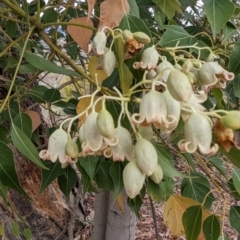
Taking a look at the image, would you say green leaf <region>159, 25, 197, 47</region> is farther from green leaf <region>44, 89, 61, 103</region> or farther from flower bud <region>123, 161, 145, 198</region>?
green leaf <region>44, 89, 61, 103</region>

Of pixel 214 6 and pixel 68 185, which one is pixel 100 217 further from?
pixel 214 6

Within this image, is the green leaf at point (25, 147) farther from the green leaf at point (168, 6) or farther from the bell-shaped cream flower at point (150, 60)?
the green leaf at point (168, 6)

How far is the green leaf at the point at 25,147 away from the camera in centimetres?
76

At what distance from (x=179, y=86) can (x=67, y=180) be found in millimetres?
709

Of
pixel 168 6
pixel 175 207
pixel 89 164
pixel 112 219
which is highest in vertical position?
pixel 168 6

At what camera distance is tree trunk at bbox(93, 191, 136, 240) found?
1679mm

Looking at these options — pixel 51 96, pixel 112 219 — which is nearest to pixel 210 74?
pixel 51 96

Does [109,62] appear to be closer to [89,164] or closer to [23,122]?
[89,164]

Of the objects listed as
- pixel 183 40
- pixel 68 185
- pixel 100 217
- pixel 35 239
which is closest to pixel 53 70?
pixel 183 40

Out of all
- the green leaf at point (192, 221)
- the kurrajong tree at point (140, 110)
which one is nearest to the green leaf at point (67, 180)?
the kurrajong tree at point (140, 110)

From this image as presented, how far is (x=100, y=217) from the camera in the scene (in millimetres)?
1845

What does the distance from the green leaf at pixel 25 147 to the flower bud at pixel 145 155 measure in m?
0.24

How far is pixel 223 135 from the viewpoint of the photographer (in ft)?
1.94

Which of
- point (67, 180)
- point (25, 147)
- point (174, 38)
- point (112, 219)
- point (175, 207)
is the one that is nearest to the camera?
point (25, 147)
